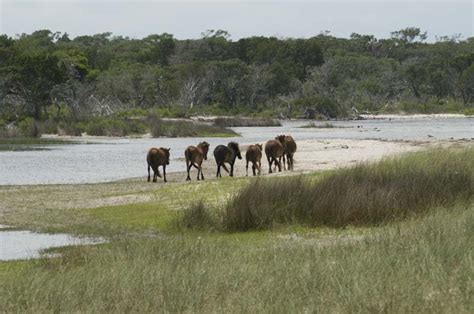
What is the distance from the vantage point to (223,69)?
361ft

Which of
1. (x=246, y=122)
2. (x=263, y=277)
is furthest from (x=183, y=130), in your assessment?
(x=263, y=277)

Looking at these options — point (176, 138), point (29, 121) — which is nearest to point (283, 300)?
point (176, 138)

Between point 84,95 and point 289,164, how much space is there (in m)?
58.1

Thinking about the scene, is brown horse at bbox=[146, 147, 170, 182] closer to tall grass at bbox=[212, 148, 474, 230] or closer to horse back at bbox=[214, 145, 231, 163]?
horse back at bbox=[214, 145, 231, 163]

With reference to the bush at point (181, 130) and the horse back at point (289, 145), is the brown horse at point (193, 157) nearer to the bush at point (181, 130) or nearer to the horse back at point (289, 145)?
the horse back at point (289, 145)

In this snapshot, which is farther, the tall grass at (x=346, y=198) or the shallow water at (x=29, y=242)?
the tall grass at (x=346, y=198)

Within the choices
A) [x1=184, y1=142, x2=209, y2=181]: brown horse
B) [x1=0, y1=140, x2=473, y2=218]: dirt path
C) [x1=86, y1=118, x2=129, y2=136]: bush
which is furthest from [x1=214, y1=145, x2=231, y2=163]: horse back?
[x1=86, y1=118, x2=129, y2=136]: bush

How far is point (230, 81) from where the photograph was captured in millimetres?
111562

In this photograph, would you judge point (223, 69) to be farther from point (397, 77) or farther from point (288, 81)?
point (397, 77)

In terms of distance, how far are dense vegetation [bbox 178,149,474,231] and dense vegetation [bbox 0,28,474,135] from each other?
60.2 meters

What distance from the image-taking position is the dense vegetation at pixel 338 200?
1599cm

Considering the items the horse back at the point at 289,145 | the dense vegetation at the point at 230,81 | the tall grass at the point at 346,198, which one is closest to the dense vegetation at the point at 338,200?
the tall grass at the point at 346,198

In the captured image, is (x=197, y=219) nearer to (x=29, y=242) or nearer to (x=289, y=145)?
(x=29, y=242)

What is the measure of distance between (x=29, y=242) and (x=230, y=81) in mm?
96231
